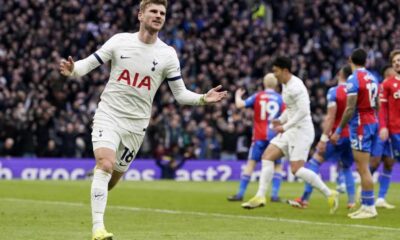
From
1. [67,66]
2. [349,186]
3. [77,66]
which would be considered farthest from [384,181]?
[67,66]

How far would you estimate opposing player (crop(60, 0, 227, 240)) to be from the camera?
34.9ft

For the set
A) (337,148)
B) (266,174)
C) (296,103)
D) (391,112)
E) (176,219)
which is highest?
(296,103)

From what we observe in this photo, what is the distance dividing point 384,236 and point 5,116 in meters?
21.1

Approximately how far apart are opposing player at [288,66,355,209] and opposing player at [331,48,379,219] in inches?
72.2

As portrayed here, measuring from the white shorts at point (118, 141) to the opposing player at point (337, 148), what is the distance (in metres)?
6.29

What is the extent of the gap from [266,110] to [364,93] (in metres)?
5.41

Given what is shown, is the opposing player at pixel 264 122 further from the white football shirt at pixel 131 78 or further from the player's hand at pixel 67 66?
the player's hand at pixel 67 66

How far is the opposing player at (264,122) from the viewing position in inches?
765

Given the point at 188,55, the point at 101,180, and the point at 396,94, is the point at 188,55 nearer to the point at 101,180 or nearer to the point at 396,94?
the point at 396,94

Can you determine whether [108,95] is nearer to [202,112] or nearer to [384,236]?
[384,236]

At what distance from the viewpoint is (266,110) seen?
19812 millimetres

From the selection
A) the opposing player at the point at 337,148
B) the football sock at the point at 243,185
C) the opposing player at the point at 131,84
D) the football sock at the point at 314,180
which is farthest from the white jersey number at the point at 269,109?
the opposing player at the point at 131,84

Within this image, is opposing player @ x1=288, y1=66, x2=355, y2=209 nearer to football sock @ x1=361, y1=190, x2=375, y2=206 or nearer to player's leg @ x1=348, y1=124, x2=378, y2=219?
player's leg @ x1=348, y1=124, x2=378, y2=219

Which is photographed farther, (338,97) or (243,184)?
(243,184)
